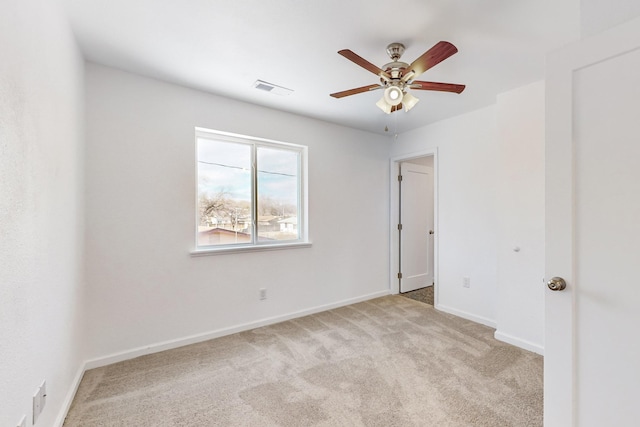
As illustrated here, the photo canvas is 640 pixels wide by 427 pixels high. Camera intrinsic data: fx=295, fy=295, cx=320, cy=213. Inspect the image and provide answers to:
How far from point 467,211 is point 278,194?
88.5 inches

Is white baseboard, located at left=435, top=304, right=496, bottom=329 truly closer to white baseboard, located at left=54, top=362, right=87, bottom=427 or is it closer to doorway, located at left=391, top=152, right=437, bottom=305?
doorway, located at left=391, top=152, right=437, bottom=305

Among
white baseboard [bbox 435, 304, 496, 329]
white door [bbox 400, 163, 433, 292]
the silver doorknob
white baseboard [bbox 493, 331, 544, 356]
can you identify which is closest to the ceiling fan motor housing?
Answer: the silver doorknob

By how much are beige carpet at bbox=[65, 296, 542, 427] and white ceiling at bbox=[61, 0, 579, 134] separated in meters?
2.40

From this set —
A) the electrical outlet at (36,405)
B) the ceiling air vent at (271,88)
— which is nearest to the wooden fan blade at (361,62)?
the ceiling air vent at (271,88)

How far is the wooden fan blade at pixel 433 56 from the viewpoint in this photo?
163cm

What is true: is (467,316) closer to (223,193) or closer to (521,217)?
(521,217)

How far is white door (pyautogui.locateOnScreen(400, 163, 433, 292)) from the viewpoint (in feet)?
14.8

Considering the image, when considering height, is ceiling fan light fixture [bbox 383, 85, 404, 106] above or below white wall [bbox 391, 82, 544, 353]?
above

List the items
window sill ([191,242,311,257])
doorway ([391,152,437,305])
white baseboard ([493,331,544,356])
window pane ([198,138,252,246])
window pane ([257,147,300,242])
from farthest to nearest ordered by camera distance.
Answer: doorway ([391,152,437,305]) → window pane ([257,147,300,242]) → window pane ([198,138,252,246]) → window sill ([191,242,311,257]) → white baseboard ([493,331,544,356])

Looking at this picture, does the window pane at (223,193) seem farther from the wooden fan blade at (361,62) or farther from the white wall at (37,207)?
the wooden fan blade at (361,62)

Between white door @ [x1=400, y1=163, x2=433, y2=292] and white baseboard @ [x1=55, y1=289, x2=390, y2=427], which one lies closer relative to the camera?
white baseboard @ [x1=55, y1=289, x2=390, y2=427]

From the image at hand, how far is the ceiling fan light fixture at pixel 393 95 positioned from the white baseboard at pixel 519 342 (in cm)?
244

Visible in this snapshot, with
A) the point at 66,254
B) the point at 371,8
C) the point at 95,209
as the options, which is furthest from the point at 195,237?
the point at 371,8

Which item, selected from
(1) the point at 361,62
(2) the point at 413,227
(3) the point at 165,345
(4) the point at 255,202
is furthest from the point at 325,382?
(2) the point at 413,227
